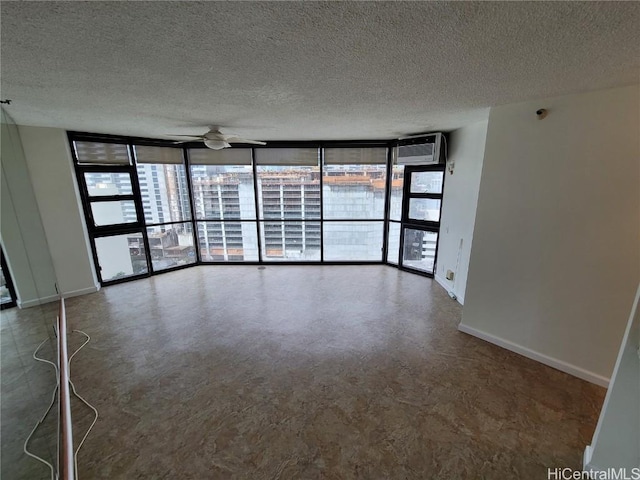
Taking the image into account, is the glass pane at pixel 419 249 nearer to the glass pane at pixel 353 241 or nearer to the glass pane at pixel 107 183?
the glass pane at pixel 353 241

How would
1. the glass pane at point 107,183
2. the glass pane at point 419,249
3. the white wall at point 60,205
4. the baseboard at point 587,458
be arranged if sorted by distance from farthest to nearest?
the glass pane at point 419,249
the glass pane at point 107,183
the white wall at point 60,205
the baseboard at point 587,458

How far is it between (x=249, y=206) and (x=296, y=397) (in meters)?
4.00

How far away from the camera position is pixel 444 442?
1.80m

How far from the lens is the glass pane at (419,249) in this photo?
478cm

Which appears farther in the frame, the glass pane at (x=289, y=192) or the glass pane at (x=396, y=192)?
the glass pane at (x=289, y=192)

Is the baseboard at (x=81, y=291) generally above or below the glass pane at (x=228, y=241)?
below

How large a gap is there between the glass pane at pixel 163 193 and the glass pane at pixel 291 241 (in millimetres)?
1626

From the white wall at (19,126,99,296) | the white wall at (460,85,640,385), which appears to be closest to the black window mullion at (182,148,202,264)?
the white wall at (19,126,99,296)

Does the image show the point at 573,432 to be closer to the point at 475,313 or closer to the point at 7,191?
the point at 475,313

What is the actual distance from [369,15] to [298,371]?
261cm

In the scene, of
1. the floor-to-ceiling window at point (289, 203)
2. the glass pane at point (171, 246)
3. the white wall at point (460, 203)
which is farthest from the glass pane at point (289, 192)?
the white wall at point (460, 203)

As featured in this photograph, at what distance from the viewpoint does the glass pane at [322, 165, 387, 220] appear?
515 cm

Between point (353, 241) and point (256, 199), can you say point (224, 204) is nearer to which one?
point (256, 199)

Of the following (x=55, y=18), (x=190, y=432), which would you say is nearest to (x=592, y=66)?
(x=55, y=18)
